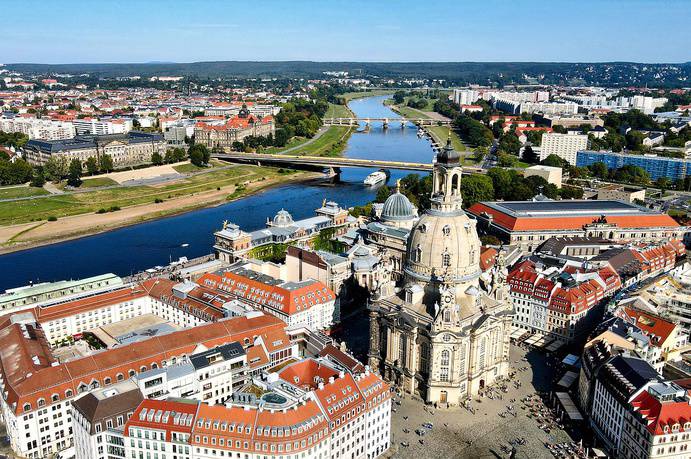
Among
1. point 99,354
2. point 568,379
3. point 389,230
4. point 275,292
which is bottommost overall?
point 568,379

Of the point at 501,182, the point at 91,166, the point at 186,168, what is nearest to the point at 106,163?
the point at 91,166

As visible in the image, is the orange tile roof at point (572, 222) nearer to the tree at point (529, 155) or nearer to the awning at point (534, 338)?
the awning at point (534, 338)

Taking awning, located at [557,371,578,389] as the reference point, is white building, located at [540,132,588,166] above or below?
above

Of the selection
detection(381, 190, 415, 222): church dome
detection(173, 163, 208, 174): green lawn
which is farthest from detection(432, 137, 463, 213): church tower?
detection(173, 163, 208, 174): green lawn

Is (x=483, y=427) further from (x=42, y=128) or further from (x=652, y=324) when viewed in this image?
(x=42, y=128)

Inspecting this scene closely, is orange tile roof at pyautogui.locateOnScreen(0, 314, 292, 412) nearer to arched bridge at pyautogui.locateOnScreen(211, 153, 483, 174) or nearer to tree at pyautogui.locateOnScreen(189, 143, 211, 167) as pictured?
arched bridge at pyautogui.locateOnScreen(211, 153, 483, 174)

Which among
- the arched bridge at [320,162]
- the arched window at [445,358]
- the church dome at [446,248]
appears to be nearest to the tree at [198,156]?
the arched bridge at [320,162]
